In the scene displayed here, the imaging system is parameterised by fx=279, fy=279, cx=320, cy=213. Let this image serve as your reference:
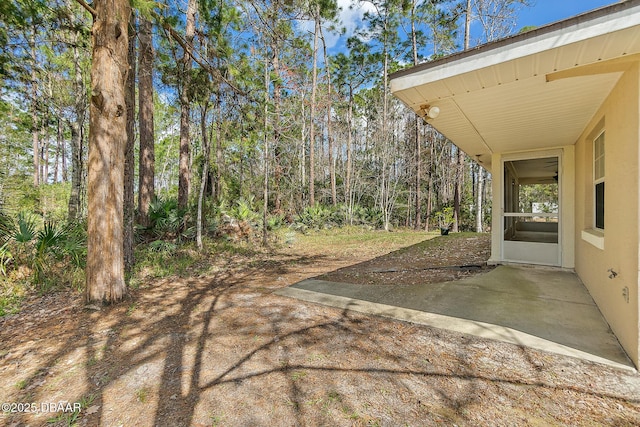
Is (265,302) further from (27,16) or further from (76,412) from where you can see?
(27,16)

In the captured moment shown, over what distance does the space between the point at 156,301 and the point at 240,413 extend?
8.83 feet

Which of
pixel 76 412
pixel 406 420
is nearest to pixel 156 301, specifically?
pixel 76 412

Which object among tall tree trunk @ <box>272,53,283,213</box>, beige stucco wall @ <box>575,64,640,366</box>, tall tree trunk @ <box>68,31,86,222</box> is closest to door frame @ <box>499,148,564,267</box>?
beige stucco wall @ <box>575,64,640,366</box>

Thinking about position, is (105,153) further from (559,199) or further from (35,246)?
(559,199)

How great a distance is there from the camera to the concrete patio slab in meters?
2.41

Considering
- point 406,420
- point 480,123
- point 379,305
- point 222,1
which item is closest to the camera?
point 406,420

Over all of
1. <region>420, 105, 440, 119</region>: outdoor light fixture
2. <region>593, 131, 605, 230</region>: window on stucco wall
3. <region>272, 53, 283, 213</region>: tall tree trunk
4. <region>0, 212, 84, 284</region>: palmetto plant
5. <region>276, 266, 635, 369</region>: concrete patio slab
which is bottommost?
<region>276, 266, 635, 369</region>: concrete patio slab

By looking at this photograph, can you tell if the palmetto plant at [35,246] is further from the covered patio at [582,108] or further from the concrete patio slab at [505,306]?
the covered patio at [582,108]

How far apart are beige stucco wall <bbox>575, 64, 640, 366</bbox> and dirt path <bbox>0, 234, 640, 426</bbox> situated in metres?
0.55

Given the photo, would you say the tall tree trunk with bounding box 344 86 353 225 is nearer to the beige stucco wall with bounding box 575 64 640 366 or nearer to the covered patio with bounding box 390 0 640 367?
the covered patio with bounding box 390 0 640 367

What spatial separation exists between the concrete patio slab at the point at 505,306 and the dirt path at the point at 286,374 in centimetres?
21

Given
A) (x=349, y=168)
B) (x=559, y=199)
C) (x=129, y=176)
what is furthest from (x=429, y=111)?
(x=349, y=168)

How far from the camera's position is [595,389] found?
71.6 inches

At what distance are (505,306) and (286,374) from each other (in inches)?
105
